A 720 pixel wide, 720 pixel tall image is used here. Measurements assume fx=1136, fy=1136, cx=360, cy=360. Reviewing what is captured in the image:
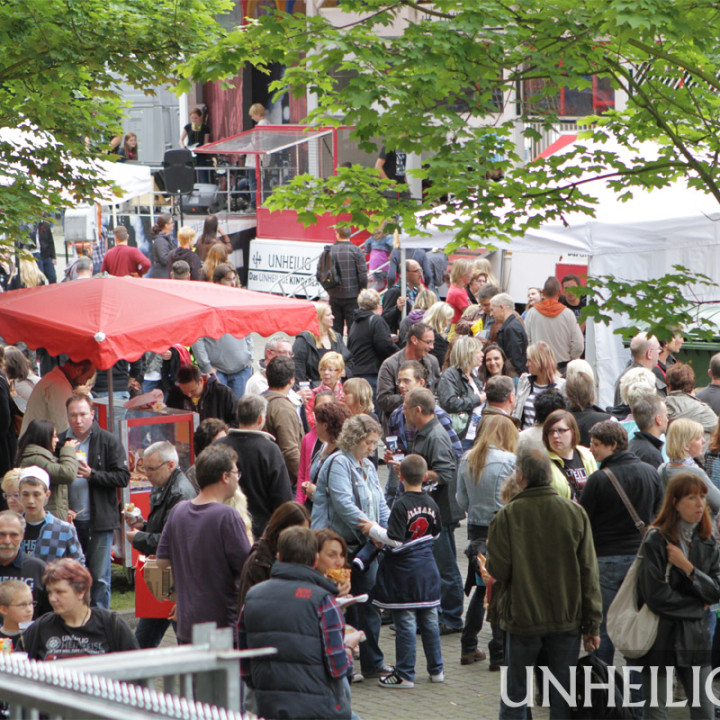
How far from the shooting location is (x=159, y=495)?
7695 mm

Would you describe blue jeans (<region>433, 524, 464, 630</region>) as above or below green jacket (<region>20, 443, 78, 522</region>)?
below

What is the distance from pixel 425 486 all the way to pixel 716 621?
86.3 inches

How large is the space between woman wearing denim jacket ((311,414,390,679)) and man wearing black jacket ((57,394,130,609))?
1819 millimetres

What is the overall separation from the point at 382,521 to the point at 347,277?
380 inches

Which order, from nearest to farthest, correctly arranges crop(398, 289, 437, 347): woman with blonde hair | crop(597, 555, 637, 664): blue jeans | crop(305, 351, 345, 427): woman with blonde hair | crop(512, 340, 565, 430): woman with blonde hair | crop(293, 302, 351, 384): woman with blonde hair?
crop(597, 555, 637, 664): blue jeans
crop(512, 340, 565, 430): woman with blonde hair
crop(305, 351, 345, 427): woman with blonde hair
crop(293, 302, 351, 384): woman with blonde hair
crop(398, 289, 437, 347): woman with blonde hair

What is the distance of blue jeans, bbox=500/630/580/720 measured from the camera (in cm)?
623

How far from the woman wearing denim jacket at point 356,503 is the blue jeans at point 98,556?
6.27 ft

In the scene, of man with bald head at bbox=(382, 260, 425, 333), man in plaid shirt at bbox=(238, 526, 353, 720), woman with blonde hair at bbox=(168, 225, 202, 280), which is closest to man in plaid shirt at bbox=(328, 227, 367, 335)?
man with bald head at bbox=(382, 260, 425, 333)

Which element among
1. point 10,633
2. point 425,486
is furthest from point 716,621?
point 10,633

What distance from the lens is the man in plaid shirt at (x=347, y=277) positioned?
17.2 metres

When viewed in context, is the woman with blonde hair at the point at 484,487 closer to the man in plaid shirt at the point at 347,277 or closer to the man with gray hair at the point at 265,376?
the man with gray hair at the point at 265,376

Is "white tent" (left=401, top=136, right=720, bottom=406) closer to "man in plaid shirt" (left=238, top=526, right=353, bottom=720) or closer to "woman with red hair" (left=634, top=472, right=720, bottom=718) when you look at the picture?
"woman with red hair" (left=634, top=472, right=720, bottom=718)

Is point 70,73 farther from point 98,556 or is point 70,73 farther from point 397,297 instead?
point 397,297

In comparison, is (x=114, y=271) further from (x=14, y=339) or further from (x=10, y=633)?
(x=10, y=633)
